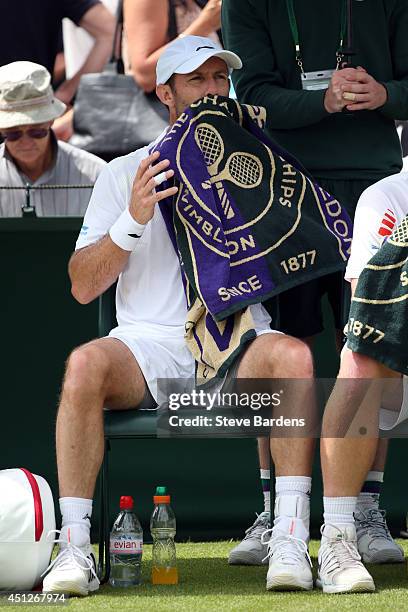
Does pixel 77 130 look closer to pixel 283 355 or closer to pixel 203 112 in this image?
pixel 203 112

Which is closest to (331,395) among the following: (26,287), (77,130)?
(26,287)

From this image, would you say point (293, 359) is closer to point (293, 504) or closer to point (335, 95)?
point (293, 504)

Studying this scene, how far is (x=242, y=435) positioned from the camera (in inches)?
157

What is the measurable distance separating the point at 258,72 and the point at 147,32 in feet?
5.04

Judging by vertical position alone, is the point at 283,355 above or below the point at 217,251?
below

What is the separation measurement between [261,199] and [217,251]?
0.27m

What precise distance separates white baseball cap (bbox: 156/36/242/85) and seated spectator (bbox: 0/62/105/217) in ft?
4.79

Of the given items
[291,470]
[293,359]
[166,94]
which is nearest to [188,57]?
[166,94]

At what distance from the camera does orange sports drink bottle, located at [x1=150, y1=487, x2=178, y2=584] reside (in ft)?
13.4

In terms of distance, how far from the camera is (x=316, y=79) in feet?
15.1

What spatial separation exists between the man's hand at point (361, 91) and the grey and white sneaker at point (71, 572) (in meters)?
1.61

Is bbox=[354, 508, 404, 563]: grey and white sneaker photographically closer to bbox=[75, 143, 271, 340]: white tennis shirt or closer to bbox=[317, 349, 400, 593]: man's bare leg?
bbox=[317, 349, 400, 593]: man's bare leg

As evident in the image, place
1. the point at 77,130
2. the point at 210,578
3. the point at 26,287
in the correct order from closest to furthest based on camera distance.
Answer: the point at 210,578, the point at 26,287, the point at 77,130
